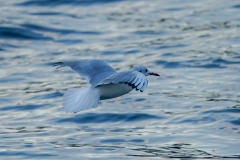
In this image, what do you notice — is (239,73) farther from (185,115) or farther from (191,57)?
(185,115)

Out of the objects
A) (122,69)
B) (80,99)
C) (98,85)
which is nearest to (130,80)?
(80,99)

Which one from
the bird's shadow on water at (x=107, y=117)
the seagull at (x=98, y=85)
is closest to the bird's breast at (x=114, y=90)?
the seagull at (x=98, y=85)

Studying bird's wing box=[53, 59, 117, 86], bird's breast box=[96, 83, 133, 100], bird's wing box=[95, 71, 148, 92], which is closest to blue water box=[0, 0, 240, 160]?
bird's breast box=[96, 83, 133, 100]

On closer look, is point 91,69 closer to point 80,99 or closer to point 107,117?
point 80,99

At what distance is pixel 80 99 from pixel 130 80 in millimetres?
744

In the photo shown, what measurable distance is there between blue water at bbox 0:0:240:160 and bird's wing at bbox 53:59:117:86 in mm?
966

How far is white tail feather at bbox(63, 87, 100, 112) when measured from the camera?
7.77 meters

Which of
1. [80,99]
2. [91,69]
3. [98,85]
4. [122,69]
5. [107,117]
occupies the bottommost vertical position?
[107,117]

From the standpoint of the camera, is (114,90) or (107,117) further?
(107,117)

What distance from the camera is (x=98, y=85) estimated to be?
8.33m

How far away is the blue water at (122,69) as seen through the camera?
9.23 metres

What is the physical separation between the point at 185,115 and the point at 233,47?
164 inches

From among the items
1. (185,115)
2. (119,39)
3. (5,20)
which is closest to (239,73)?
(185,115)

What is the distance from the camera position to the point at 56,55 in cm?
1449
